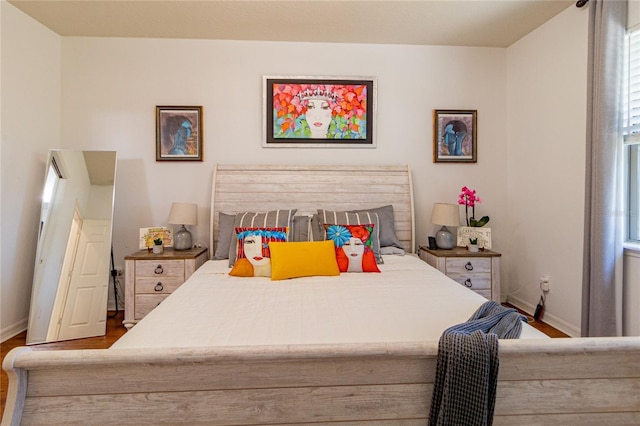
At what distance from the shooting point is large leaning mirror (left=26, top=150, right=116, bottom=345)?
272cm

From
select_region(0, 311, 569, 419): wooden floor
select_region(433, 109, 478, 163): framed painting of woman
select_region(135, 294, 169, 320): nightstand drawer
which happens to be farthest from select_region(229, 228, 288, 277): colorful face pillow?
select_region(433, 109, 478, 163): framed painting of woman

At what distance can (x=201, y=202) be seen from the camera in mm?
3312

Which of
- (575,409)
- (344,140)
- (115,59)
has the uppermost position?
(115,59)

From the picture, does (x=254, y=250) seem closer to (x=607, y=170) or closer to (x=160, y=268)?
(x=160, y=268)

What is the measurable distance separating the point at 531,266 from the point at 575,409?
2406 mm

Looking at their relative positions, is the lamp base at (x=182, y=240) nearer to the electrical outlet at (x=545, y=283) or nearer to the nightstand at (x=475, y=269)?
the nightstand at (x=475, y=269)

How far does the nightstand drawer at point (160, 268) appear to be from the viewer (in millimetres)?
2752

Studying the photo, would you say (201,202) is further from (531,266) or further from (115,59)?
(531,266)

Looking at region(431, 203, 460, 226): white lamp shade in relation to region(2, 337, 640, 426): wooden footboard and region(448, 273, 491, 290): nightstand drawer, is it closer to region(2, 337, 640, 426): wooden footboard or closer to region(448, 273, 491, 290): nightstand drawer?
region(448, 273, 491, 290): nightstand drawer

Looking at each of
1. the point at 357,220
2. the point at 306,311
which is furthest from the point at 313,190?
the point at 306,311

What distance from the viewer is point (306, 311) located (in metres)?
1.66

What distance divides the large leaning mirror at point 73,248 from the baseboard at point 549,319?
370cm

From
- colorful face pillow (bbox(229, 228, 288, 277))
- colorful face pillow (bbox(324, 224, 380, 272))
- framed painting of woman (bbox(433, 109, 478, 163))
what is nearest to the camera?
colorful face pillow (bbox(229, 228, 288, 277))

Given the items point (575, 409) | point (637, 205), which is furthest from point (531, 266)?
point (575, 409)
